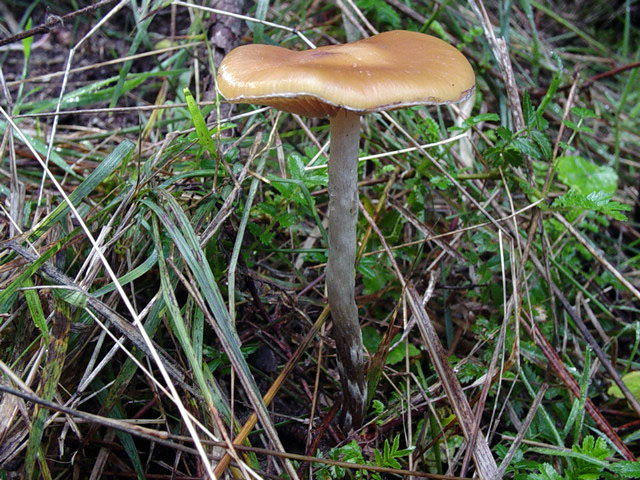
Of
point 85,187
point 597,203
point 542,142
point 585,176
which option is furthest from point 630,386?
point 85,187

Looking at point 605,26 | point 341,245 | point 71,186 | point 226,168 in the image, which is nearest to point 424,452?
point 341,245

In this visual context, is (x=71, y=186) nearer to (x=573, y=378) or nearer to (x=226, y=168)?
(x=226, y=168)

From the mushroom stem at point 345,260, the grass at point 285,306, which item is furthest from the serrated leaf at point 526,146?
the mushroom stem at point 345,260

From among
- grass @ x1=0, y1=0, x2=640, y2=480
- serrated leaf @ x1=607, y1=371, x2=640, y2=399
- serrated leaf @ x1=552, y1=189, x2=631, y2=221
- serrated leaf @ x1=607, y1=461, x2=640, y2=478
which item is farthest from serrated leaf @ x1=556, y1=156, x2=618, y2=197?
serrated leaf @ x1=607, y1=461, x2=640, y2=478

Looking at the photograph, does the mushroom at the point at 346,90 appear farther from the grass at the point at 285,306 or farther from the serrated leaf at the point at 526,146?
the serrated leaf at the point at 526,146

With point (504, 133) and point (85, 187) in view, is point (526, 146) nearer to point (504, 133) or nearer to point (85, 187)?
point (504, 133)

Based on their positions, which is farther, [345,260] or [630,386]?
[630,386]

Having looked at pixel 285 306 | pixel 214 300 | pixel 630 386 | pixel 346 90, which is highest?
pixel 346 90
